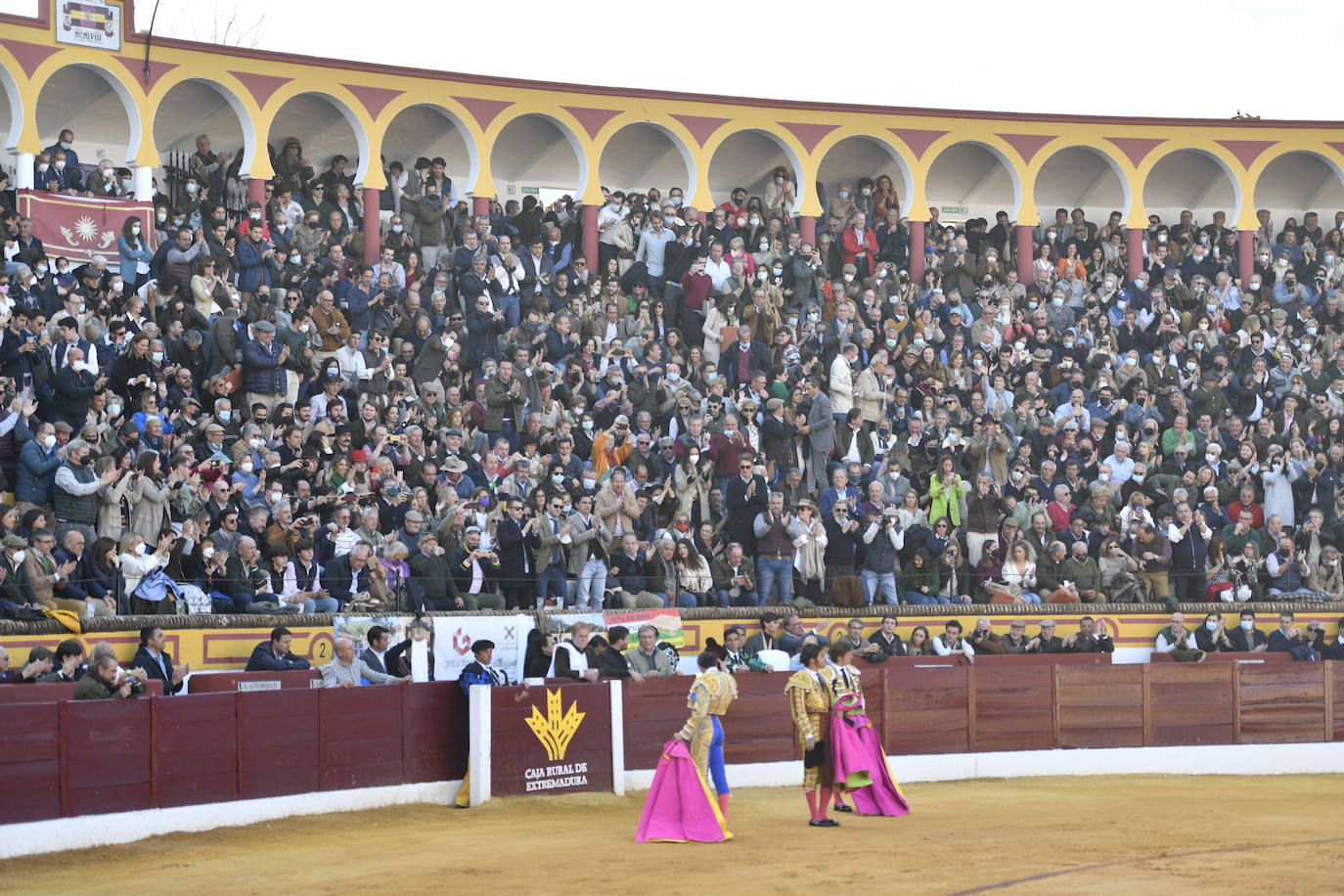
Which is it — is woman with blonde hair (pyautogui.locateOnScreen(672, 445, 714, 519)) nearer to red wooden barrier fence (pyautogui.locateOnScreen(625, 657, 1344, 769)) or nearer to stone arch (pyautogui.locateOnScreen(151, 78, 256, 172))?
red wooden barrier fence (pyautogui.locateOnScreen(625, 657, 1344, 769))

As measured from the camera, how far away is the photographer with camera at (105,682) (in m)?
12.0

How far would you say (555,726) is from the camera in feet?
47.5

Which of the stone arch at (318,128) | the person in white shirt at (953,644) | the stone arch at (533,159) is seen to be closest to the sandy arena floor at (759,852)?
the person in white shirt at (953,644)

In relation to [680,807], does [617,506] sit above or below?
above

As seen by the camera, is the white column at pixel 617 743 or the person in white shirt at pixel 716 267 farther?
the person in white shirt at pixel 716 267

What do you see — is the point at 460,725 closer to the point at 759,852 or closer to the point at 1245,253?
the point at 759,852

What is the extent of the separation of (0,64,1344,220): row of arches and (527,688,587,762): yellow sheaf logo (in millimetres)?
9691

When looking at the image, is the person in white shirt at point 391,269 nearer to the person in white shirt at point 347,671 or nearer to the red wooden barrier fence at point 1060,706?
the red wooden barrier fence at point 1060,706

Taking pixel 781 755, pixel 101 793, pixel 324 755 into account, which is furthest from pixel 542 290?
pixel 101 793

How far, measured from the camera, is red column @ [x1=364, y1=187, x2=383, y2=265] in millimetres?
21781

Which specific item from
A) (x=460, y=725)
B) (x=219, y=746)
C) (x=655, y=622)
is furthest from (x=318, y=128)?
(x=219, y=746)

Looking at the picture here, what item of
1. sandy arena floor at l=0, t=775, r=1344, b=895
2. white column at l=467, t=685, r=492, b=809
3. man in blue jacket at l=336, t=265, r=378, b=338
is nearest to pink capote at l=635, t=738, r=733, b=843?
sandy arena floor at l=0, t=775, r=1344, b=895

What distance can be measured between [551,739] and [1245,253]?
16061 millimetres

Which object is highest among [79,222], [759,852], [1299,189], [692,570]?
[1299,189]
